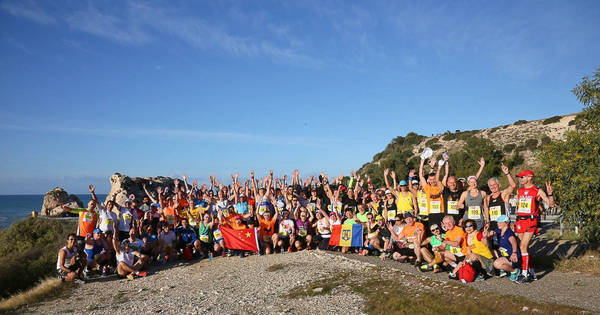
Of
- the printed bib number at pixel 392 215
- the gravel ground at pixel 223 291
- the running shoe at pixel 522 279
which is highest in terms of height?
the printed bib number at pixel 392 215

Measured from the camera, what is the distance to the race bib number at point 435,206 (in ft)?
32.8

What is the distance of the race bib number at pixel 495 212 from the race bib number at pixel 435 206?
1221 mm

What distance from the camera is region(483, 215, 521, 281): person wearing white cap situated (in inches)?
325

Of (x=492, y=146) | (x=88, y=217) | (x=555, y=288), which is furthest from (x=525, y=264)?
(x=492, y=146)

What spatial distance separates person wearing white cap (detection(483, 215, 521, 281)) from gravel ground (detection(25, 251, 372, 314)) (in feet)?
9.65

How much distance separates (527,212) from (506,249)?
0.87 m

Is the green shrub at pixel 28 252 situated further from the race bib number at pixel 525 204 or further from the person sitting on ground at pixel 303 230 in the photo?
the race bib number at pixel 525 204

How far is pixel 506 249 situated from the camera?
333 inches

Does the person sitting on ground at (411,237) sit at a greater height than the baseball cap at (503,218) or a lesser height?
lesser

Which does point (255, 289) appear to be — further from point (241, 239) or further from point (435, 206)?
point (435, 206)

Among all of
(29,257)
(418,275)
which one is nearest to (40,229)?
(29,257)

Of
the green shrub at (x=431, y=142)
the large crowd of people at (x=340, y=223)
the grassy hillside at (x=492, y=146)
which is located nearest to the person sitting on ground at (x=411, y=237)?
the large crowd of people at (x=340, y=223)

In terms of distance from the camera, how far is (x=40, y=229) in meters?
20.5

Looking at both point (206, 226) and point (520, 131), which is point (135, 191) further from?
point (520, 131)
